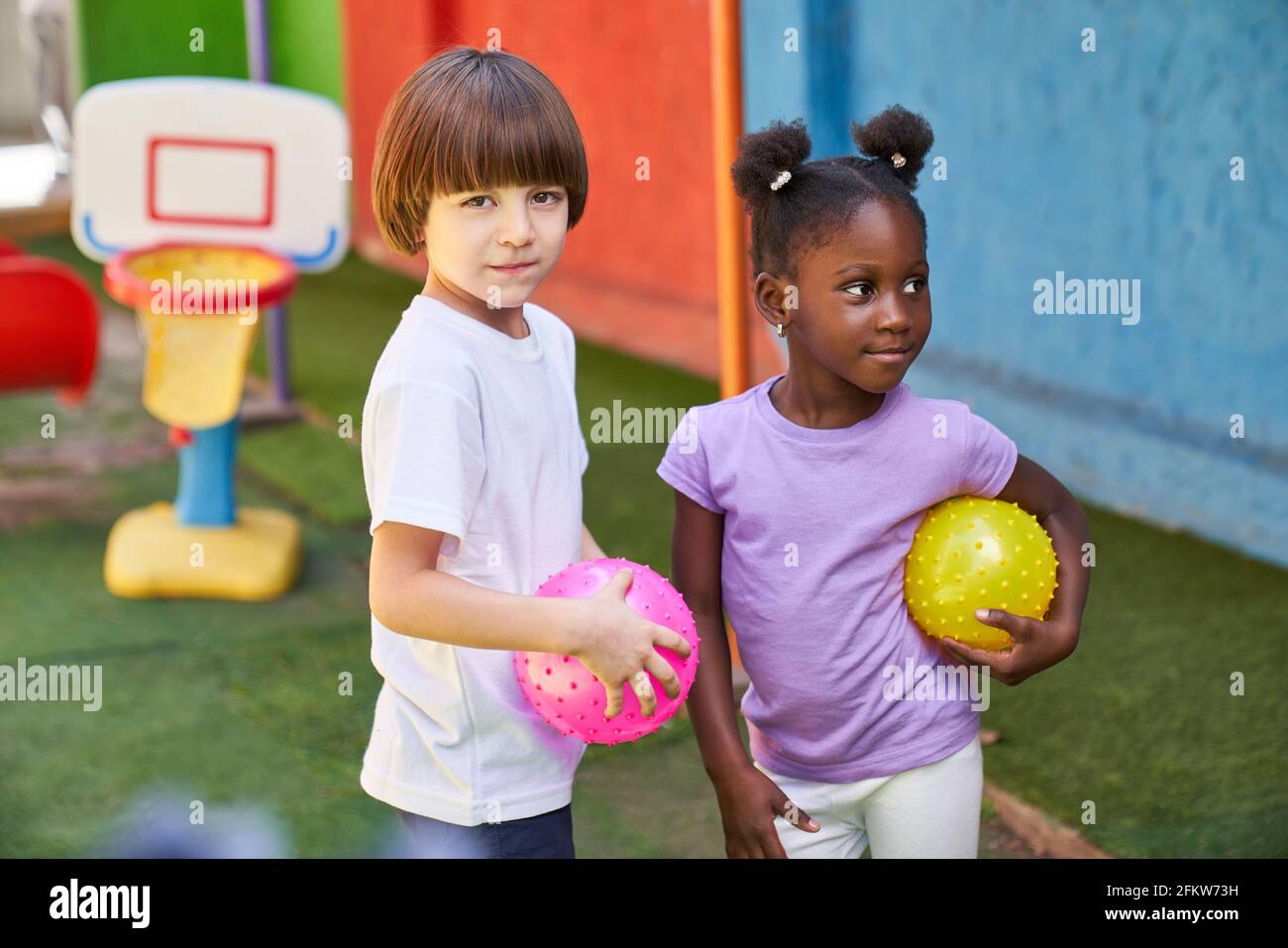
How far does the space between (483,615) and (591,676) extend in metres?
0.15

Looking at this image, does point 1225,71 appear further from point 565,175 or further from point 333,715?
point 565,175

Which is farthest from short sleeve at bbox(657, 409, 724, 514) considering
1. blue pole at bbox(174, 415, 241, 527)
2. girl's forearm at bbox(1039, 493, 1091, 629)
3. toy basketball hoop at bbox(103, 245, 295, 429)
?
blue pole at bbox(174, 415, 241, 527)

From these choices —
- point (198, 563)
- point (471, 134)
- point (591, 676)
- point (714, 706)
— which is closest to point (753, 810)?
point (714, 706)

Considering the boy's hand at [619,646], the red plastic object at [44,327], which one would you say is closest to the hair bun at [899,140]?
the boy's hand at [619,646]

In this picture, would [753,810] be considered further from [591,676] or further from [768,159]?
[768,159]

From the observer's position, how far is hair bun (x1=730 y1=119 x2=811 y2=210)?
2.08 meters

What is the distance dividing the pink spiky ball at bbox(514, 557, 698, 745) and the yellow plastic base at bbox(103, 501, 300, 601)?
3.02 metres

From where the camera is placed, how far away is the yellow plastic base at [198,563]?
15.9ft

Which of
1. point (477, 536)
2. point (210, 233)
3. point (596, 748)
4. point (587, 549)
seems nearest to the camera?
point (477, 536)

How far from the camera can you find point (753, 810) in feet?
6.72

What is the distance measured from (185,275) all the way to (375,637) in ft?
10.8
